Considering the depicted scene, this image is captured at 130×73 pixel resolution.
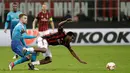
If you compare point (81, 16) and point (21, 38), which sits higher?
point (21, 38)

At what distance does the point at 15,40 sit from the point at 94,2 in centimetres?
1901

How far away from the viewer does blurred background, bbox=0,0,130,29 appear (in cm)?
3606

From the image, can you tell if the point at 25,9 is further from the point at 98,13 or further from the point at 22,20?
the point at 22,20

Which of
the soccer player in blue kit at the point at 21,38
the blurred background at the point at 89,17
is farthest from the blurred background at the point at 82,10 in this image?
the soccer player in blue kit at the point at 21,38

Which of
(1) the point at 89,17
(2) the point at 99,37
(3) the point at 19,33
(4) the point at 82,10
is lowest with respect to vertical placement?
(2) the point at 99,37

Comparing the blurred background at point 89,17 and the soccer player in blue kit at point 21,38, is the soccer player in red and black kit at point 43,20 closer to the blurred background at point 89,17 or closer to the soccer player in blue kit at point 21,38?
the soccer player in blue kit at point 21,38

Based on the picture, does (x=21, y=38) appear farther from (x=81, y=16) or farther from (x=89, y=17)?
(x=89, y=17)

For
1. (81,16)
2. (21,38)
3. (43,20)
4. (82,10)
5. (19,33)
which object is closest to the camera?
(19,33)

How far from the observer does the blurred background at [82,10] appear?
36.1 meters

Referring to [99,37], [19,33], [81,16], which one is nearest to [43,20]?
[19,33]

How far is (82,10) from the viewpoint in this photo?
36.7 metres

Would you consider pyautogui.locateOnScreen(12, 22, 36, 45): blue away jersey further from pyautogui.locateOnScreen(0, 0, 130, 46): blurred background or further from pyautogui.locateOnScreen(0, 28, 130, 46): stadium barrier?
pyautogui.locateOnScreen(0, 28, 130, 46): stadium barrier

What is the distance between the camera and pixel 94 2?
121ft

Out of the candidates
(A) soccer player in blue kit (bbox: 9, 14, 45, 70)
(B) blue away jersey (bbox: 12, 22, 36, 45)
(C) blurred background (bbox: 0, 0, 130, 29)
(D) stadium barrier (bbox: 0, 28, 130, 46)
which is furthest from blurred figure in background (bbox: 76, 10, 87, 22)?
(B) blue away jersey (bbox: 12, 22, 36, 45)
